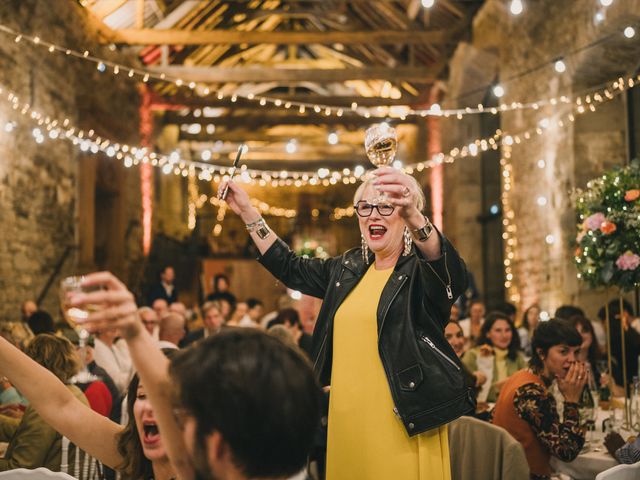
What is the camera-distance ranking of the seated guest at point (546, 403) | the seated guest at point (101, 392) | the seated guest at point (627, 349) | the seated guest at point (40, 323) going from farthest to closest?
the seated guest at point (40, 323) → the seated guest at point (627, 349) → the seated guest at point (101, 392) → the seated guest at point (546, 403)

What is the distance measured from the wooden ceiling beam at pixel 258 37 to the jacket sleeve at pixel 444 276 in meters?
9.53

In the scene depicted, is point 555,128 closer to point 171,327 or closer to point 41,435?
point 171,327

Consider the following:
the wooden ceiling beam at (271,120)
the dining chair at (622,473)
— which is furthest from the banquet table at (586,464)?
the wooden ceiling beam at (271,120)

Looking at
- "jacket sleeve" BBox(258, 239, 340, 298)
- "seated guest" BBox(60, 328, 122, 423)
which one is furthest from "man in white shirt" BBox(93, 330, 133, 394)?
"jacket sleeve" BBox(258, 239, 340, 298)

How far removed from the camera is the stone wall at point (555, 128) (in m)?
6.92

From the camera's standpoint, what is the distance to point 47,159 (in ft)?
27.9

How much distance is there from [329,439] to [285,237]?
19.2m

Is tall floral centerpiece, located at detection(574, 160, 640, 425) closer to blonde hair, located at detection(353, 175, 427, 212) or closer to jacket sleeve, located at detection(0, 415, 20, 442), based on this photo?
blonde hair, located at detection(353, 175, 427, 212)

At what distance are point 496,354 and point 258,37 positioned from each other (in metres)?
7.39

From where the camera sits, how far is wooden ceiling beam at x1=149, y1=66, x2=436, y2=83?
1193 centimetres

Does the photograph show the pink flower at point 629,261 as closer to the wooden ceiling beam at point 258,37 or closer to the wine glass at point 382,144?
the wine glass at point 382,144

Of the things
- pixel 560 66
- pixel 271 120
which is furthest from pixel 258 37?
pixel 560 66

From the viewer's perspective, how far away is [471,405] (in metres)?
1.97

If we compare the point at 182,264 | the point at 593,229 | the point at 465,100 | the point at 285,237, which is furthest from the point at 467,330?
the point at 285,237
